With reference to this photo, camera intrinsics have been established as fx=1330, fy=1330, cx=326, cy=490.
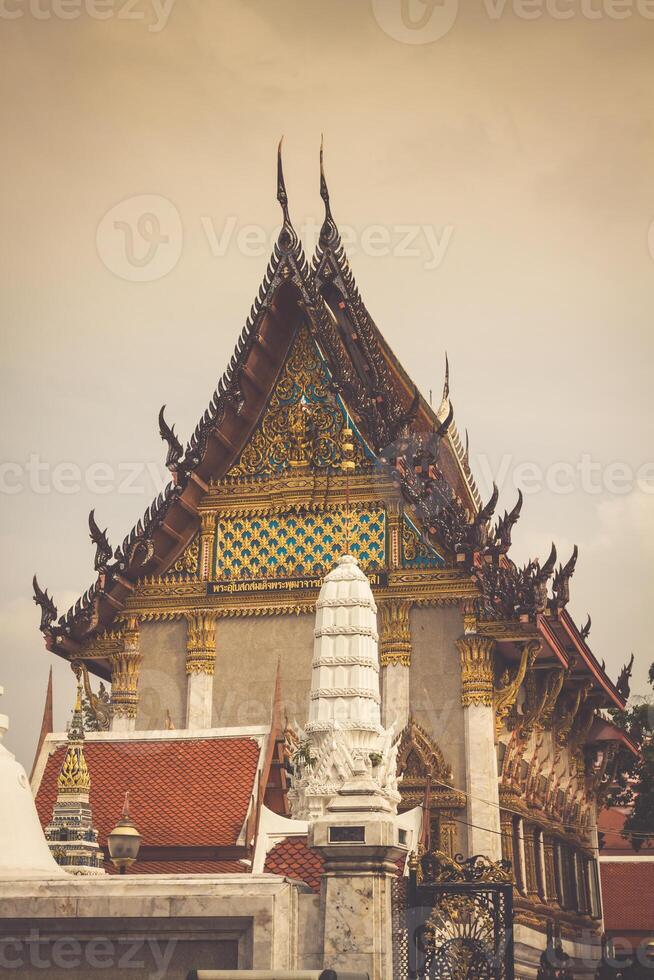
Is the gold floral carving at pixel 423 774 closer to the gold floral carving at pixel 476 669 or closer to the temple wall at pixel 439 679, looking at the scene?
the temple wall at pixel 439 679

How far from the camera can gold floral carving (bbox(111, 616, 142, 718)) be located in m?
16.6

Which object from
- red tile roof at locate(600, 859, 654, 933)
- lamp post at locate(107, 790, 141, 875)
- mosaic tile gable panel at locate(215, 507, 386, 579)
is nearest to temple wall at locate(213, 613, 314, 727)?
mosaic tile gable panel at locate(215, 507, 386, 579)

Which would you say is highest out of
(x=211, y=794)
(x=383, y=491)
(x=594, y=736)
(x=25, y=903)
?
→ (x=383, y=491)

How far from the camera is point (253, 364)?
57.5 feet

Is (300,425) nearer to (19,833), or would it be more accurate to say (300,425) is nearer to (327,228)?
(327,228)

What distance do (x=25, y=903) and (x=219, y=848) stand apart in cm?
438

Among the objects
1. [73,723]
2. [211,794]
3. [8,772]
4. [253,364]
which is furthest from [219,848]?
[253,364]

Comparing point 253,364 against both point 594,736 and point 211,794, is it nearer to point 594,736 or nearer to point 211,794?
point 211,794

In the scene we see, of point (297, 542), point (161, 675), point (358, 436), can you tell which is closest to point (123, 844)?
point (161, 675)

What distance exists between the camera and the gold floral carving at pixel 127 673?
653 inches

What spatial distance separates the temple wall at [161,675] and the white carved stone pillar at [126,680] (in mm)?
83

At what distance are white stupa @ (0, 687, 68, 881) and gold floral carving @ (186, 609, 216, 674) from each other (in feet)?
24.5

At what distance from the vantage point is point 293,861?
1001 cm

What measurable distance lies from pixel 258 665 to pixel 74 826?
6.44m
